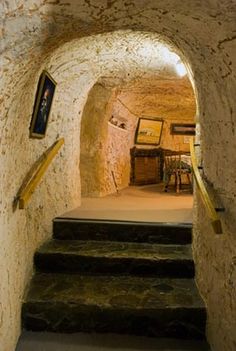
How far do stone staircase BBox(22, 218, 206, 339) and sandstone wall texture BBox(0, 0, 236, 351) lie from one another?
15cm

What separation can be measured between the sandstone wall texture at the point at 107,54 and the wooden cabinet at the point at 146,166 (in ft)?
14.2

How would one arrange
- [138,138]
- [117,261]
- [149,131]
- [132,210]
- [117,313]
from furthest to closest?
1. [149,131]
2. [138,138]
3. [132,210]
4. [117,261]
5. [117,313]

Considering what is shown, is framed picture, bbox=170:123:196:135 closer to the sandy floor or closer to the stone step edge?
the sandy floor

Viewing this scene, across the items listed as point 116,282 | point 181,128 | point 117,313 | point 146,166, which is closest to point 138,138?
point 146,166

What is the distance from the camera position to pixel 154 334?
227 cm

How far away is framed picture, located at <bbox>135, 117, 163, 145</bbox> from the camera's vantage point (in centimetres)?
744

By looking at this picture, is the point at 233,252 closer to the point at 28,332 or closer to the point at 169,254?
the point at 169,254

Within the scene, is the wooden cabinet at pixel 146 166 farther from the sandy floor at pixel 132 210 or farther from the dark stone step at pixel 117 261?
the dark stone step at pixel 117 261

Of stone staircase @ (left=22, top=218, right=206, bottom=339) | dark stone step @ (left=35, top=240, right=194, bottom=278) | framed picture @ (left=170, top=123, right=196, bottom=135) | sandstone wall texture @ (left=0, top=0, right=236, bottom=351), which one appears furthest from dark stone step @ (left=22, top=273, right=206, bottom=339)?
framed picture @ (left=170, top=123, right=196, bottom=135)

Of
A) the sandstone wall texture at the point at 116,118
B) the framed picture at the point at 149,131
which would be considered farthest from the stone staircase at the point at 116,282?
the framed picture at the point at 149,131

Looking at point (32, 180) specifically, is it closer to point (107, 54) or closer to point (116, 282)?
point (116, 282)

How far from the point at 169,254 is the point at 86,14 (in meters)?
1.96

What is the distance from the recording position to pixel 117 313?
2273 mm

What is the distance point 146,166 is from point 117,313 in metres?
5.45
